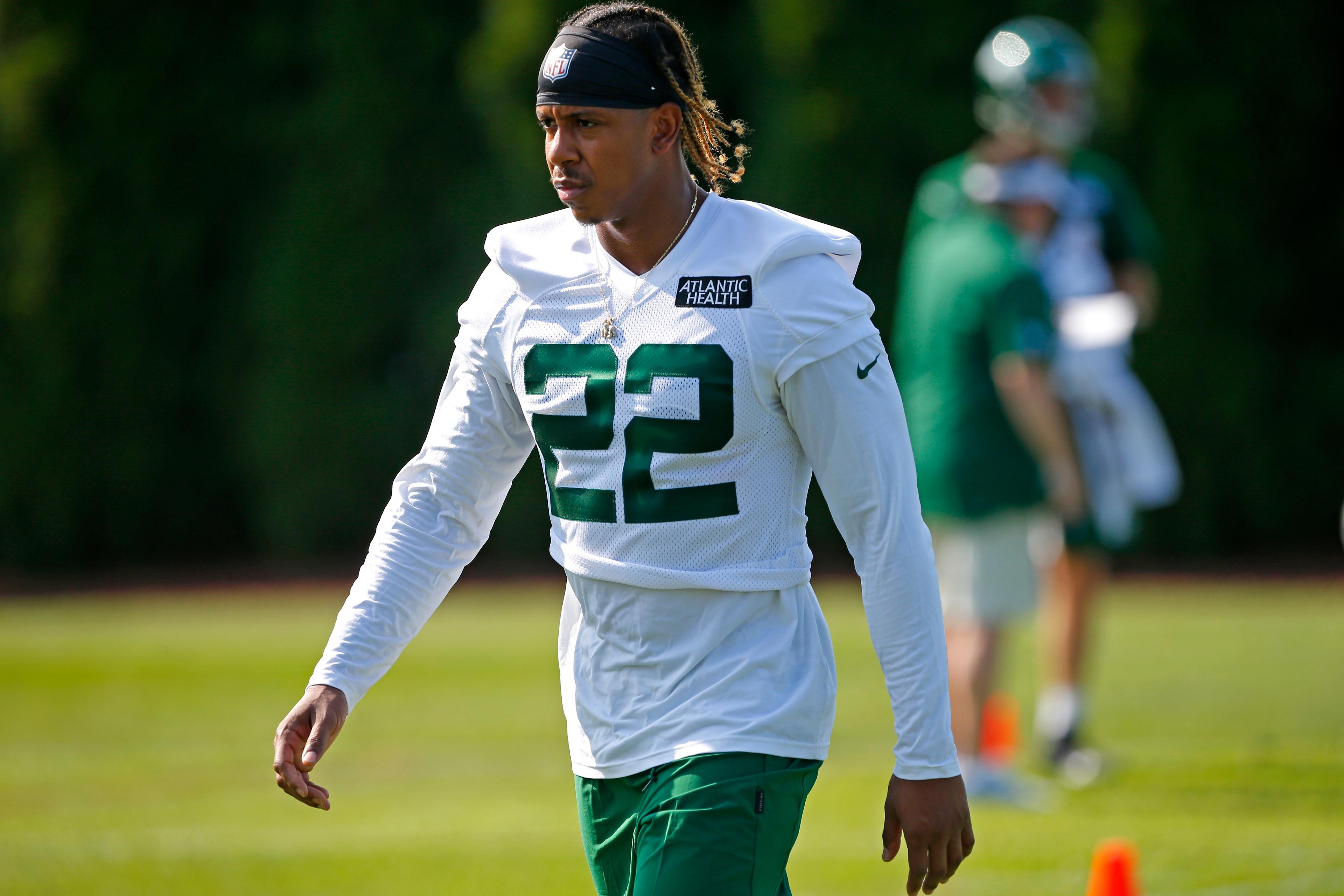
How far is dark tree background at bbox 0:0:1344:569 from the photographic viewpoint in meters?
15.8

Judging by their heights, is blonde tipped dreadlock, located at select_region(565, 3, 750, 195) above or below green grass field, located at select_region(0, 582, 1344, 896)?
above

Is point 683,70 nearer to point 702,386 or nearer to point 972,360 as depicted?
point 702,386

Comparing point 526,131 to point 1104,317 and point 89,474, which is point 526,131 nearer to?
point 89,474

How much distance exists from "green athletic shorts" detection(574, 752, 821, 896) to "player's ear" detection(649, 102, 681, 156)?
1.06 meters

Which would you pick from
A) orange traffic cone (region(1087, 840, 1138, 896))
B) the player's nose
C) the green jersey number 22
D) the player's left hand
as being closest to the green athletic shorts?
the player's left hand

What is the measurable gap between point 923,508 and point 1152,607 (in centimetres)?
688

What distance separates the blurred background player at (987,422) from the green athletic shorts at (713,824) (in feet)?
12.0

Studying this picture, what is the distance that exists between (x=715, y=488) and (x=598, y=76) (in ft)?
2.42

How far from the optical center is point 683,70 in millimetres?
3090

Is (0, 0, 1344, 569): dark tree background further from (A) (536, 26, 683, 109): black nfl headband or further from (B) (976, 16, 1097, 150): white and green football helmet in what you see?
(A) (536, 26, 683, 109): black nfl headband

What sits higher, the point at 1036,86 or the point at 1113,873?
the point at 1036,86

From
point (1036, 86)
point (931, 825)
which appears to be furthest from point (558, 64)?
point (1036, 86)

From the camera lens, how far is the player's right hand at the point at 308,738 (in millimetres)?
2932

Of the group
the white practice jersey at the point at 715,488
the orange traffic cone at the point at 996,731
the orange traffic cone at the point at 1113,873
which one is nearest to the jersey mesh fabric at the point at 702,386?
the white practice jersey at the point at 715,488
